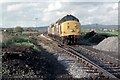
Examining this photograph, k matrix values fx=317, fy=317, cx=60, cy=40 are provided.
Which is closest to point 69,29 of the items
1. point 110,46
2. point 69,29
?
point 69,29

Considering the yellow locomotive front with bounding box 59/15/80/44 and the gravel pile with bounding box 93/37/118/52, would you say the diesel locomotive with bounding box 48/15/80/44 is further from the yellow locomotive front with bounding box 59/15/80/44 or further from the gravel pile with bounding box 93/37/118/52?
the gravel pile with bounding box 93/37/118/52

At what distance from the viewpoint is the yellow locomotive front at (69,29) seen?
33.5 m

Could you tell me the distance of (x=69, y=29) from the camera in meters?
33.7

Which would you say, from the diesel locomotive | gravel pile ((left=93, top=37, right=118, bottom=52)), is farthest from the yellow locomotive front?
gravel pile ((left=93, top=37, right=118, bottom=52))

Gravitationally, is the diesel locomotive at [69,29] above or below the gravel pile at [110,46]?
above

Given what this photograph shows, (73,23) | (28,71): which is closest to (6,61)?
(28,71)

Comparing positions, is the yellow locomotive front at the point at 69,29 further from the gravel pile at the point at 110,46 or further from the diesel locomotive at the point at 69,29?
the gravel pile at the point at 110,46

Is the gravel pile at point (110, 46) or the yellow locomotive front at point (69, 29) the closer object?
the gravel pile at point (110, 46)

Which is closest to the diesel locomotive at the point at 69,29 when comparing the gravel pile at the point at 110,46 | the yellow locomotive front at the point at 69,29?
the yellow locomotive front at the point at 69,29

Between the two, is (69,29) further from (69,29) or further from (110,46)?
(110,46)

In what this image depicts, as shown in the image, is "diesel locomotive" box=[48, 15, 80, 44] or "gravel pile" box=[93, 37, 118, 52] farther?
"diesel locomotive" box=[48, 15, 80, 44]

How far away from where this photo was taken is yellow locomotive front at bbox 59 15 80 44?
33469mm

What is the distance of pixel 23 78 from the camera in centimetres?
1142

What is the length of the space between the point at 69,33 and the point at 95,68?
19387mm
